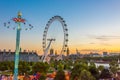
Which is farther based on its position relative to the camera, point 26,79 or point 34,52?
point 34,52

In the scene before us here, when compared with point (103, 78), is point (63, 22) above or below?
above

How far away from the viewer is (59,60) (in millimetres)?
75000

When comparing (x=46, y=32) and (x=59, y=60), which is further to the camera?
(x=59, y=60)

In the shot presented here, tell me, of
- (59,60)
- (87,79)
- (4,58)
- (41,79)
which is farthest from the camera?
(4,58)

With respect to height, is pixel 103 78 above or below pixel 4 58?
below

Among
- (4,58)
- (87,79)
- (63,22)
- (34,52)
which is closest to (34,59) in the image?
(34,52)

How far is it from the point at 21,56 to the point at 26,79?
70517mm

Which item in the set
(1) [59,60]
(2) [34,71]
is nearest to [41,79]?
(2) [34,71]

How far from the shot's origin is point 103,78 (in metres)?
31.2

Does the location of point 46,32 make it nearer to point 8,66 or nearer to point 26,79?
point 8,66

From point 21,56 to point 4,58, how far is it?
25.5ft

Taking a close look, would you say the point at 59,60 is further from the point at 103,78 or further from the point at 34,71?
the point at 103,78

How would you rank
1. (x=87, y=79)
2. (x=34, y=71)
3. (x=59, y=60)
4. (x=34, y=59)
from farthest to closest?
(x=34, y=59)
(x=59, y=60)
(x=34, y=71)
(x=87, y=79)

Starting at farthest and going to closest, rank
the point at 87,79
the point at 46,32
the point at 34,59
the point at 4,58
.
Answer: the point at 34,59 < the point at 4,58 < the point at 46,32 < the point at 87,79
